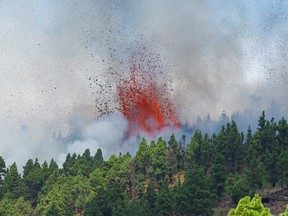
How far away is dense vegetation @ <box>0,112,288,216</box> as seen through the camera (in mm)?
70125

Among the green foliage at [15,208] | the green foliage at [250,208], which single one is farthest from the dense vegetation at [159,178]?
the green foliage at [250,208]

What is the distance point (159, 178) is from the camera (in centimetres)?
9044

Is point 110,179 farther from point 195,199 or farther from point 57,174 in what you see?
point 195,199

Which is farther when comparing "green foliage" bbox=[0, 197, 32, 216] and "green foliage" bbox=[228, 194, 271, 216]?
"green foliage" bbox=[0, 197, 32, 216]

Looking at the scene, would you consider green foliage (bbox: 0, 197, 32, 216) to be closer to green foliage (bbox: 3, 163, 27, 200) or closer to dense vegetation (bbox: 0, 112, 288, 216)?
dense vegetation (bbox: 0, 112, 288, 216)

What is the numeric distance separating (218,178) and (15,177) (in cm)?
4304

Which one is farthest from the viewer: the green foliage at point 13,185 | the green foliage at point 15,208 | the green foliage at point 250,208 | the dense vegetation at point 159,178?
the green foliage at point 13,185

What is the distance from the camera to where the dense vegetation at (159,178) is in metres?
70.1

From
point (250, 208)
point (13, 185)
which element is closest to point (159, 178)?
point (13, 185)

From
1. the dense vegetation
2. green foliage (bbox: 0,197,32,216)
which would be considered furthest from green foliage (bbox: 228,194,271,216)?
green foliage (bbox: 0,197,32,216)

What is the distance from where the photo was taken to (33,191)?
97.8 m

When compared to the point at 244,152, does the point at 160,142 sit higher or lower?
higher

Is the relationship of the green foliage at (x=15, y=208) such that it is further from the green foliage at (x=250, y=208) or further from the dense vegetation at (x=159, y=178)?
the green foliage at (x=250, y=208)

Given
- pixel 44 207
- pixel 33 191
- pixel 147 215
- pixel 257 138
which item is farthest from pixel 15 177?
pixel 257 138
